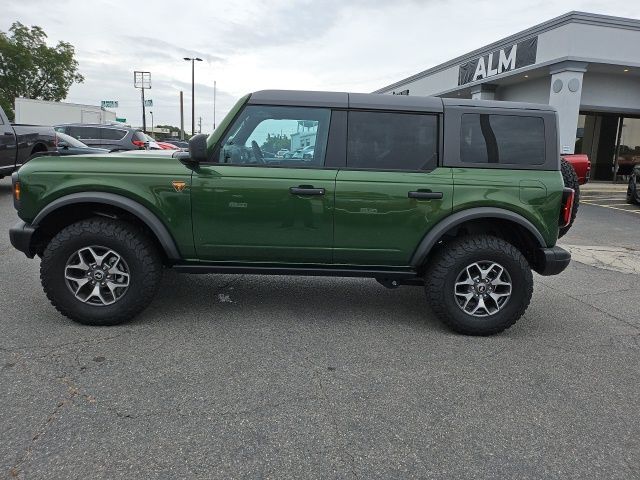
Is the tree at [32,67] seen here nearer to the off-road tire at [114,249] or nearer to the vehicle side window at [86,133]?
the vehicle side window at [86,133]

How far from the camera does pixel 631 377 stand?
325cm

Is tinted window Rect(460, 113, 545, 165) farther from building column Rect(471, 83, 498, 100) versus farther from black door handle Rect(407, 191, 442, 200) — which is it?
building column Rect(471, 83, 498, 100)

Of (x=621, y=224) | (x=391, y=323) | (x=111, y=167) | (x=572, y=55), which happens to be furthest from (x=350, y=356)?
(x=572, y=55)

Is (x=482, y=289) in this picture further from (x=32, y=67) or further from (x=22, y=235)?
(x=32, y=67)

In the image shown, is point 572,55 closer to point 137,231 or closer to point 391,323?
point 391,323

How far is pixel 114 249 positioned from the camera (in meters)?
3.65

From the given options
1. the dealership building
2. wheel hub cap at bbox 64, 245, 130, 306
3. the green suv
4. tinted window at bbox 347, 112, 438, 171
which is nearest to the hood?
the green suv

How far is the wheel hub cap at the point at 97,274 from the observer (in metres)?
3.69

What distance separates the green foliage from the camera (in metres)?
3.77

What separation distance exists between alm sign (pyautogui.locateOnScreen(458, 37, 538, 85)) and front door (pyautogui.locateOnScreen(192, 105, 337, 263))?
1503cm

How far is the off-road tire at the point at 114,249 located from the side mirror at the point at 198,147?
2.54ft

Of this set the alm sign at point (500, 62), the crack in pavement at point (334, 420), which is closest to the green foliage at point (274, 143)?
the crack in pavement at point (334, 420)

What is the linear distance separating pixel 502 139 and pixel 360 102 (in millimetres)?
1157

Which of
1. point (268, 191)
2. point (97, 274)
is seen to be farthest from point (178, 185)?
point (97, 274)
